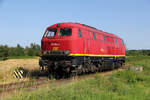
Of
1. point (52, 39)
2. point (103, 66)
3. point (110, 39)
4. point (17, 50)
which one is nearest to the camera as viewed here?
point (52, 39)

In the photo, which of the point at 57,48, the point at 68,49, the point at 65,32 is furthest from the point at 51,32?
the point at 68,49

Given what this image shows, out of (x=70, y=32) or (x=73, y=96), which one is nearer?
(x=73, y=96)

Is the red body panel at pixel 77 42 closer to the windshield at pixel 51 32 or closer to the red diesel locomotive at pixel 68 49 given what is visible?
the red diesel locomotive at pixel 68 49

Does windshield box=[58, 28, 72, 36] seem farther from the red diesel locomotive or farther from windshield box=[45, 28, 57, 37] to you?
windshield box=[45, 28, 57, 37]

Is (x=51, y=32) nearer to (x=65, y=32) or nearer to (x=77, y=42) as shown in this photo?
(x=65, y=32)

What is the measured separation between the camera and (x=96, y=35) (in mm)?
14305

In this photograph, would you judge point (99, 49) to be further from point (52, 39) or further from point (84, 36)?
point (52, 39)

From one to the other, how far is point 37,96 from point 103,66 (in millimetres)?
10345

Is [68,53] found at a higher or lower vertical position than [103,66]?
higher

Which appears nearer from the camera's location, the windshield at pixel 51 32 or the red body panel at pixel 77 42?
the red body panel at pixel 77 42

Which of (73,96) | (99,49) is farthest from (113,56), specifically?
(73,96)

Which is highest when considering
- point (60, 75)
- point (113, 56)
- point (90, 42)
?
point (90, 42)

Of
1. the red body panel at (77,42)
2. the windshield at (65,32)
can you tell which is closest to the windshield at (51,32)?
the red body panel at (77,42)

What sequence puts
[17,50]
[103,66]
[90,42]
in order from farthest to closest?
[17,50], [103,66], [90,42]
